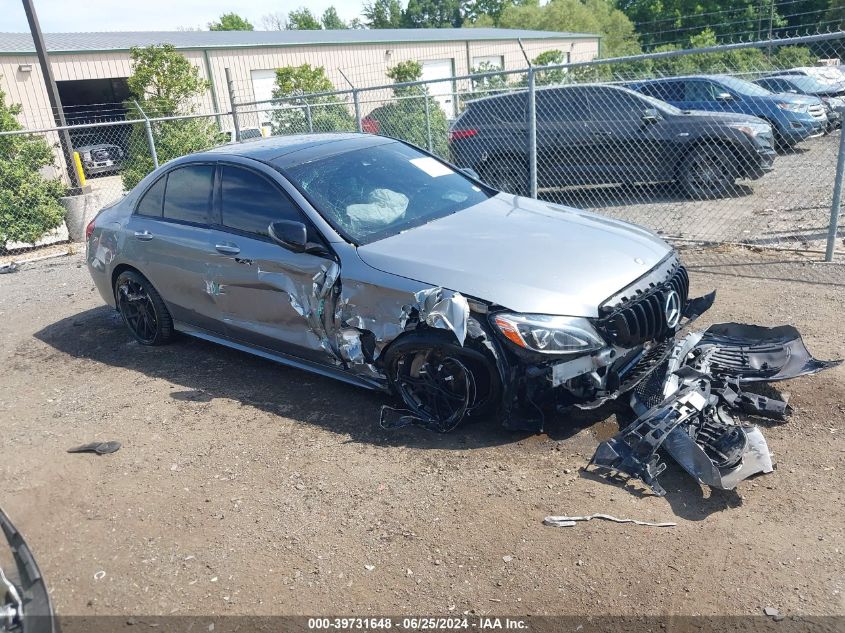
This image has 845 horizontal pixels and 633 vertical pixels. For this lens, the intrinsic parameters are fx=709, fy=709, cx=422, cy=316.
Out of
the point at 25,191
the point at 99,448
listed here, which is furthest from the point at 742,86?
the point at 99,448

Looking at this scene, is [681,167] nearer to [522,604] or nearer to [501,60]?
[522,604]

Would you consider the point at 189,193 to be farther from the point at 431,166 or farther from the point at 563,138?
the point at 563,138

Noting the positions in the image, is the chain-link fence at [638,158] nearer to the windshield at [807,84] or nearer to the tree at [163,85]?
the windshield at [807,84]

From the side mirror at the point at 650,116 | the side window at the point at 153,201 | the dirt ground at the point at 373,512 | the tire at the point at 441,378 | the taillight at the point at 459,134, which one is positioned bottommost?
the dirt ground at the point at 373,512

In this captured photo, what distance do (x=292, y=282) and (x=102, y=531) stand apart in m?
1.83

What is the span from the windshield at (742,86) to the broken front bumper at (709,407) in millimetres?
10952

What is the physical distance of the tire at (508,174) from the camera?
10.3 metres

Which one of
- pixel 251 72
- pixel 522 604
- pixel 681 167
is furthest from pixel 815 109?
pixel 251 72

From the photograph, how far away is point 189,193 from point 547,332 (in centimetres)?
316

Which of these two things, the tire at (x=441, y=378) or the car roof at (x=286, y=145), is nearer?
the tire at (x=441, y=378)

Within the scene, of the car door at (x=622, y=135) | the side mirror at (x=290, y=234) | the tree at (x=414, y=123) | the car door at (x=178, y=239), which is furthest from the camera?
the tree at (x=414, y=123)

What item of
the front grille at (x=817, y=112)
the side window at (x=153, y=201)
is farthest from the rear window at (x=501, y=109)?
the front grille at (x=817, y=112)

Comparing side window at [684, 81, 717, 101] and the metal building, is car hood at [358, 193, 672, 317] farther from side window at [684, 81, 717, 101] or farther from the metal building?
the metal building

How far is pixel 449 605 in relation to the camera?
2891mm
